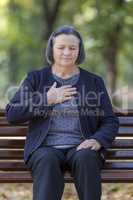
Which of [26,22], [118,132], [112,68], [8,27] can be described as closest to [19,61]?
[26,22]

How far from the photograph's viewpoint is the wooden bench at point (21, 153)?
4.94m

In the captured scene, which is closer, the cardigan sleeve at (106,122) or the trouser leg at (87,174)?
the trouser leg at (87,174)

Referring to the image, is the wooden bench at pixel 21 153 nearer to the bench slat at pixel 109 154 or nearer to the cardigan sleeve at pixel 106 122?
the bench slat at pixel 109 154

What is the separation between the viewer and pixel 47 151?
4648mm

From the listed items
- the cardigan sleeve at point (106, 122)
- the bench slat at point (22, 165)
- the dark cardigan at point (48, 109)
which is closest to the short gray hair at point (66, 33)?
the dark cardigan at point (48, 109)

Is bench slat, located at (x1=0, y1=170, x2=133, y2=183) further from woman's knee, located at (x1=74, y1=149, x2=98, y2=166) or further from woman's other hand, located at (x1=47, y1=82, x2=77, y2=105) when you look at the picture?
woman's other hand, located at (x1=47, y1=82, x2=77, y2=105)

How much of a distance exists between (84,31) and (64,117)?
365 inches

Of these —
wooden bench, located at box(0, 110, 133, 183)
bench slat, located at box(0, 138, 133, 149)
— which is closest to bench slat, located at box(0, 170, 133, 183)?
wooden bench, located at box(0, 110, 133, 183)

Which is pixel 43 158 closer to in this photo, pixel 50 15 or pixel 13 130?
pixel 13 130

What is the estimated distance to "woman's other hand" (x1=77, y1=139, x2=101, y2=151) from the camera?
473 centimetres

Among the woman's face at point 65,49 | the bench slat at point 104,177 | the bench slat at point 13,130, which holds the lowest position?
the bench slat at point 104,177

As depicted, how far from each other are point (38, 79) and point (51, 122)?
389mm

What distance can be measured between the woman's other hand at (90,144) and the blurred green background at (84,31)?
1388 mm

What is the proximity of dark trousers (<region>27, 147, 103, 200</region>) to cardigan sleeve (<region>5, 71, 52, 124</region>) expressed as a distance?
12.7 inches
